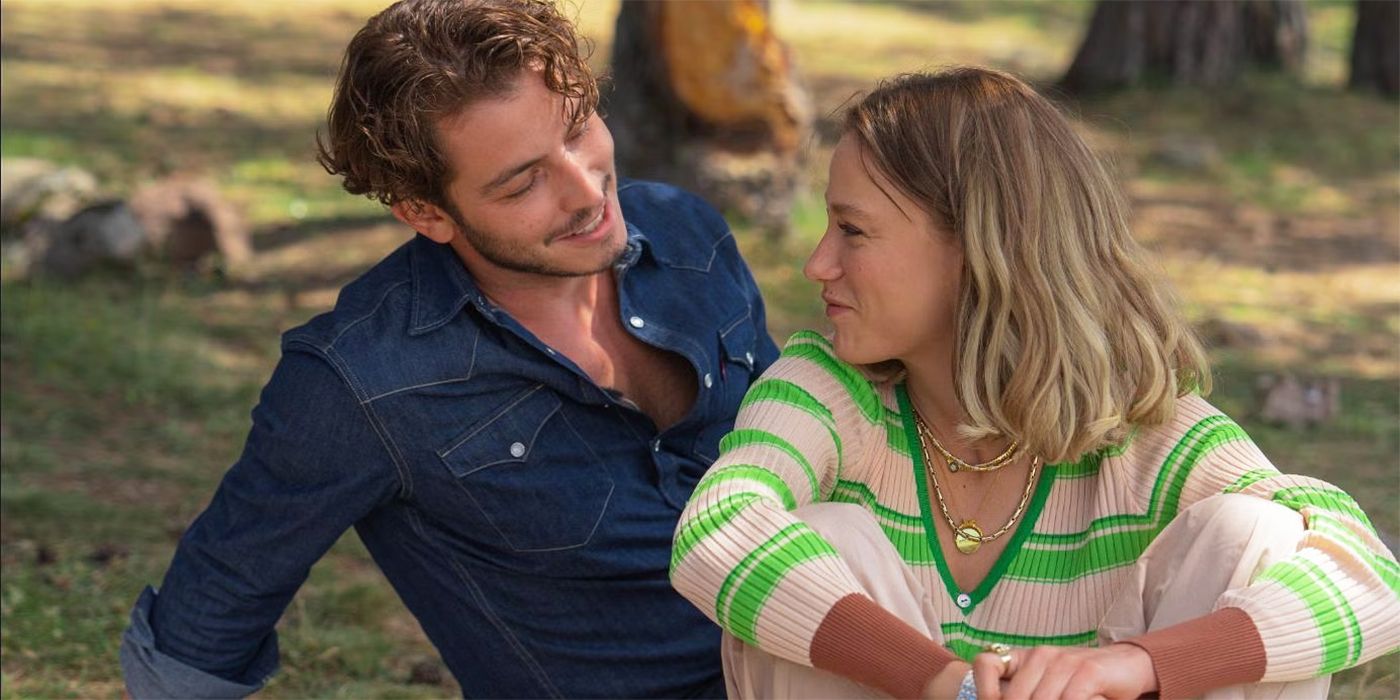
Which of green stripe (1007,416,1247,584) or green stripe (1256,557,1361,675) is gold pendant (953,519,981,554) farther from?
green stripe (1256,557,1361,675)

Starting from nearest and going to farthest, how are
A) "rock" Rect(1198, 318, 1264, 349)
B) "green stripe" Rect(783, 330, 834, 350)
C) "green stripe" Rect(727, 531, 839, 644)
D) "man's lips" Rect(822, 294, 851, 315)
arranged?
"green stripe" Rect(727, 531, 839, 644) < "man's lips" Rect(822, 294, 851, 315) < "green stripe" Rect(783, 330, 834, 350) < "rock" Rect(1198, 318, 1264, 349)

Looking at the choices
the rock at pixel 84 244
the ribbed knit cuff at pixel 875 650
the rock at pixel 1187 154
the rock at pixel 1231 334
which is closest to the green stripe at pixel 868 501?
the ribbed knit cuff at pixel 875 650

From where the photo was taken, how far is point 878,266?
250cm

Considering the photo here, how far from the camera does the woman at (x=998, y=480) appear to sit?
2266 millimetres

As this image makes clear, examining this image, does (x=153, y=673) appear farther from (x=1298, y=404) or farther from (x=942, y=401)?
(x=1298, y=404)

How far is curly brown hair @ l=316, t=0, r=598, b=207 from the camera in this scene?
2.77 metres

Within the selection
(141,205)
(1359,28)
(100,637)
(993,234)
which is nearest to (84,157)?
(141,205)

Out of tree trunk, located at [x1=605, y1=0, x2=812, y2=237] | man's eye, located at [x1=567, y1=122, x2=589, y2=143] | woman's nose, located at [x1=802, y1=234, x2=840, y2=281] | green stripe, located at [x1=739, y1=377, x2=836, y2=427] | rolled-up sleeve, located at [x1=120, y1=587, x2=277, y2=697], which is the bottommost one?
tree trunk, located at [x1=605, y1=0, x2=812, y2=237]

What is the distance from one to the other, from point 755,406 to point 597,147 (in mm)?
605

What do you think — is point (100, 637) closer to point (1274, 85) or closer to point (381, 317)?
point (381, 317)

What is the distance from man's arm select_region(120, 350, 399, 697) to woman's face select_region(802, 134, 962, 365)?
78 cm

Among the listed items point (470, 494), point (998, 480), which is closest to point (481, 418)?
point (470, 494)

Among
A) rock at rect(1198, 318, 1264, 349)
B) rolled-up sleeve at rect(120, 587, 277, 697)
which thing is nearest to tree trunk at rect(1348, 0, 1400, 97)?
rock at rect(1198, 318, 1264, 349)

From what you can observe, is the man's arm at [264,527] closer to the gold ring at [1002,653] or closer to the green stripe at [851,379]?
the green stripe at [851,379]
